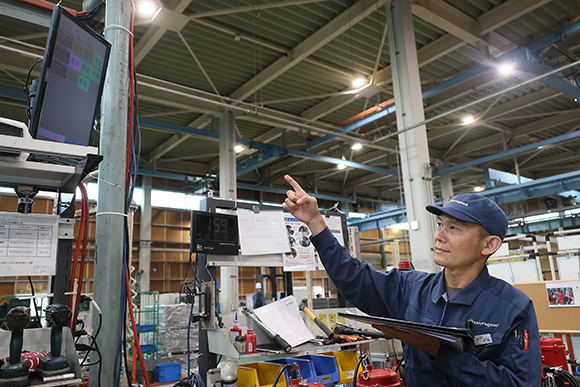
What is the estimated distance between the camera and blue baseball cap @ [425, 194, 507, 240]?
55.1 inches

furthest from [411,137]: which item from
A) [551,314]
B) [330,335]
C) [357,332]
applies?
[330,335]

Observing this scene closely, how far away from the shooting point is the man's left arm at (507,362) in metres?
1.15

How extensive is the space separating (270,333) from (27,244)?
5.22 ft

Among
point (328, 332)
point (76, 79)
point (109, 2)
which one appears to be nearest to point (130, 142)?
point (76, 79)

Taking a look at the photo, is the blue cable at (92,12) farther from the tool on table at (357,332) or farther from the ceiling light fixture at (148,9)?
the ceiling light fixture at (148,9)

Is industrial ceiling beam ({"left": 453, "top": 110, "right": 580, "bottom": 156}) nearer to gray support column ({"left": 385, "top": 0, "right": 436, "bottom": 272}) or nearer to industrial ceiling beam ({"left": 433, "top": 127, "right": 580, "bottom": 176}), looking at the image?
industrial ceiling beam ({"left": 433, "top": 127, "right": 580, "bottom": 176})

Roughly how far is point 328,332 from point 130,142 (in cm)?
190

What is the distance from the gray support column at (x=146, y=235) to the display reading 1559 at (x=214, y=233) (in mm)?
10256

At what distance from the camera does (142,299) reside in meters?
9.35

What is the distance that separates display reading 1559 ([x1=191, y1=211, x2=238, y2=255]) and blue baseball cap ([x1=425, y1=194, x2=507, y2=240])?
1610 millimetres

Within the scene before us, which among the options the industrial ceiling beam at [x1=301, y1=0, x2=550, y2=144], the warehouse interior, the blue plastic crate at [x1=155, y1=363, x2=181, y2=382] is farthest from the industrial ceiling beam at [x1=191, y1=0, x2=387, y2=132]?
the blue plastic crate at [x1=155, y1=363, x2=181, y2=382]

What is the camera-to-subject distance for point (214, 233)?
8.82 feet

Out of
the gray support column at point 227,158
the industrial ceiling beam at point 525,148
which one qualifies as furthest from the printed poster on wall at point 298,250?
the industrial ceiling beam at point 525,148

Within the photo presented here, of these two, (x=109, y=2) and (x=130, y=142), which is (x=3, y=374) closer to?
(x=130, y=142)
